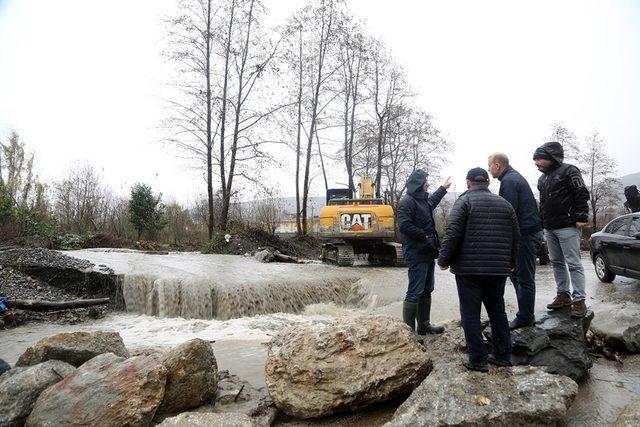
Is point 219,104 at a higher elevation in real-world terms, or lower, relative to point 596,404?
higher

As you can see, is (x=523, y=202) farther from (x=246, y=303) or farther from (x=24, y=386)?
(x=246, y=303)

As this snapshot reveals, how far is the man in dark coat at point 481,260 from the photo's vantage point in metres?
3.46

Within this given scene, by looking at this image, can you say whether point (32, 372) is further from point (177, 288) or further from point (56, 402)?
point (177, 288)

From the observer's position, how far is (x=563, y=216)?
4.25 meters

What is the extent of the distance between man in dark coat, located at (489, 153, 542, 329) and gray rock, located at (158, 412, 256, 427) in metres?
2.74

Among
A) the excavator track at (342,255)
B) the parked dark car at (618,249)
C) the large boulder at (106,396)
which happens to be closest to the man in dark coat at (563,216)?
the large boulder at (106,396)

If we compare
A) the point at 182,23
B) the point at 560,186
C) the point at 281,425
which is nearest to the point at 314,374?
the point at 281,425

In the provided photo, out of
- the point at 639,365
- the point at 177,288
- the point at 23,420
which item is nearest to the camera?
the point at 23,420

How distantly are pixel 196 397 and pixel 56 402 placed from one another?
1.20 metres

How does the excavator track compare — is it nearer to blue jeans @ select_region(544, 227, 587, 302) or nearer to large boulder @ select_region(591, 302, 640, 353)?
large boulder @ select_region(591, 302, 640, 353)

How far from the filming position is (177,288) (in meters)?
9.08

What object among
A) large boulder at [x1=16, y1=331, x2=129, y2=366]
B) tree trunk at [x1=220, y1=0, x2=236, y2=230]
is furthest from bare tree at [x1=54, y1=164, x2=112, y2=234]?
large boulder at [x1=16, y1=331, x2=129, y2=366]

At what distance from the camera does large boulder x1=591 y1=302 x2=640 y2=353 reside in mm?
4309

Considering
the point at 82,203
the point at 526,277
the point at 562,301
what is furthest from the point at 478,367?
the point at 82,203
